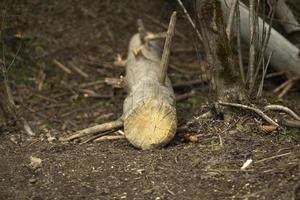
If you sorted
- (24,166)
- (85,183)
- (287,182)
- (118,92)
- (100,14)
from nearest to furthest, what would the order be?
(287,182) → (85,183) → (24,166) → (118,92) → (100,14)

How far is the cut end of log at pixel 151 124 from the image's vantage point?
4918 mm

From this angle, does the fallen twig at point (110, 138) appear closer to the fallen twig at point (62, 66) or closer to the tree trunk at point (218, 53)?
the tree trunk at point (218, 53)

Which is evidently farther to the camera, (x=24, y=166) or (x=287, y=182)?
(x=24, y=166)

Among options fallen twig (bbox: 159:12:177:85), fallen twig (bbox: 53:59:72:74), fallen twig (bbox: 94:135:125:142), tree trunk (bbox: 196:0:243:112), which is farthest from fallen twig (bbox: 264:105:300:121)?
fallen twig (bbox: 53:59:72:74)

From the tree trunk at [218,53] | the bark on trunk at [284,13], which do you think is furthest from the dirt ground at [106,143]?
the bark on trunk at [284,13]

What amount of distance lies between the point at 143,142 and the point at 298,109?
6.15ft

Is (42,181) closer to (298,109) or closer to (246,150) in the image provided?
(246,150)

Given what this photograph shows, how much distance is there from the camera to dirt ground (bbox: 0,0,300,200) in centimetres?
420

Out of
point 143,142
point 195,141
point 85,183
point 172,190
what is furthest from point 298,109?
point 85,183

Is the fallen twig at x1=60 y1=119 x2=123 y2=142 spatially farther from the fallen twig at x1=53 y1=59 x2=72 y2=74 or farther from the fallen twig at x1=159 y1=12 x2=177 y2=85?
the fallen twig at x1=53 y1=59 x2=72 y2=74

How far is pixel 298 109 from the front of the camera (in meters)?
5.79

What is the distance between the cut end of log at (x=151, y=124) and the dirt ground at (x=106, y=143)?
0.11 m

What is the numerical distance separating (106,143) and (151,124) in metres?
0.63

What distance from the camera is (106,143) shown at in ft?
17.4
